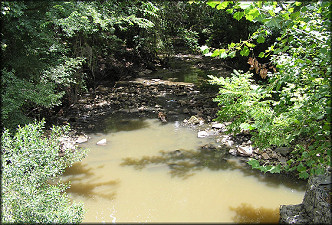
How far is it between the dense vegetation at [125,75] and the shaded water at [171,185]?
63 cm

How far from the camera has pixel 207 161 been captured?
5.28m

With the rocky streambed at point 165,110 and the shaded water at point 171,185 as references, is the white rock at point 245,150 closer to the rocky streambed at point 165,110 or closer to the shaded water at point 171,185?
the rocky streambed at point 165,110

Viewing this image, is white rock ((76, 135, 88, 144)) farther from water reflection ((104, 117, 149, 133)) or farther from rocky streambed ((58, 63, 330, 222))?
water reflection ((104, 117, 149, 133))

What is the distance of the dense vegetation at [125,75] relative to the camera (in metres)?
2.41

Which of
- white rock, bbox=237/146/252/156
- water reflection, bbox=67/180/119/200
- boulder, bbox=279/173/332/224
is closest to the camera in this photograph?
boulder, bbox=279/173/332/224

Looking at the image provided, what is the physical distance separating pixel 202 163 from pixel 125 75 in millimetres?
7945

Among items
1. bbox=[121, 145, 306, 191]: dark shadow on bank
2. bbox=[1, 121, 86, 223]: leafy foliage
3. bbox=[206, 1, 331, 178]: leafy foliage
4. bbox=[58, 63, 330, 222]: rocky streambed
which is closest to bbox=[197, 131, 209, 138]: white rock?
bbox=[58, 63, 330, 222]: rocky streambed

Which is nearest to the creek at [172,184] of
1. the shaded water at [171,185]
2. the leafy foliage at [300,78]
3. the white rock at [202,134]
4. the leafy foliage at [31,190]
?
the shaded water at [171,185]

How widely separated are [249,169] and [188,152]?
51.9 inches

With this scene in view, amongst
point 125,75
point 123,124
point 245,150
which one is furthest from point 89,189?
point 125,75

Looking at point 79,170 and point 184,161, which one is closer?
point 79,170

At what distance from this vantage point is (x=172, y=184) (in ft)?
14.9

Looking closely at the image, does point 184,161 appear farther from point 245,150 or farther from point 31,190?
point 31,190

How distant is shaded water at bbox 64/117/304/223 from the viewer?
3826 mm
